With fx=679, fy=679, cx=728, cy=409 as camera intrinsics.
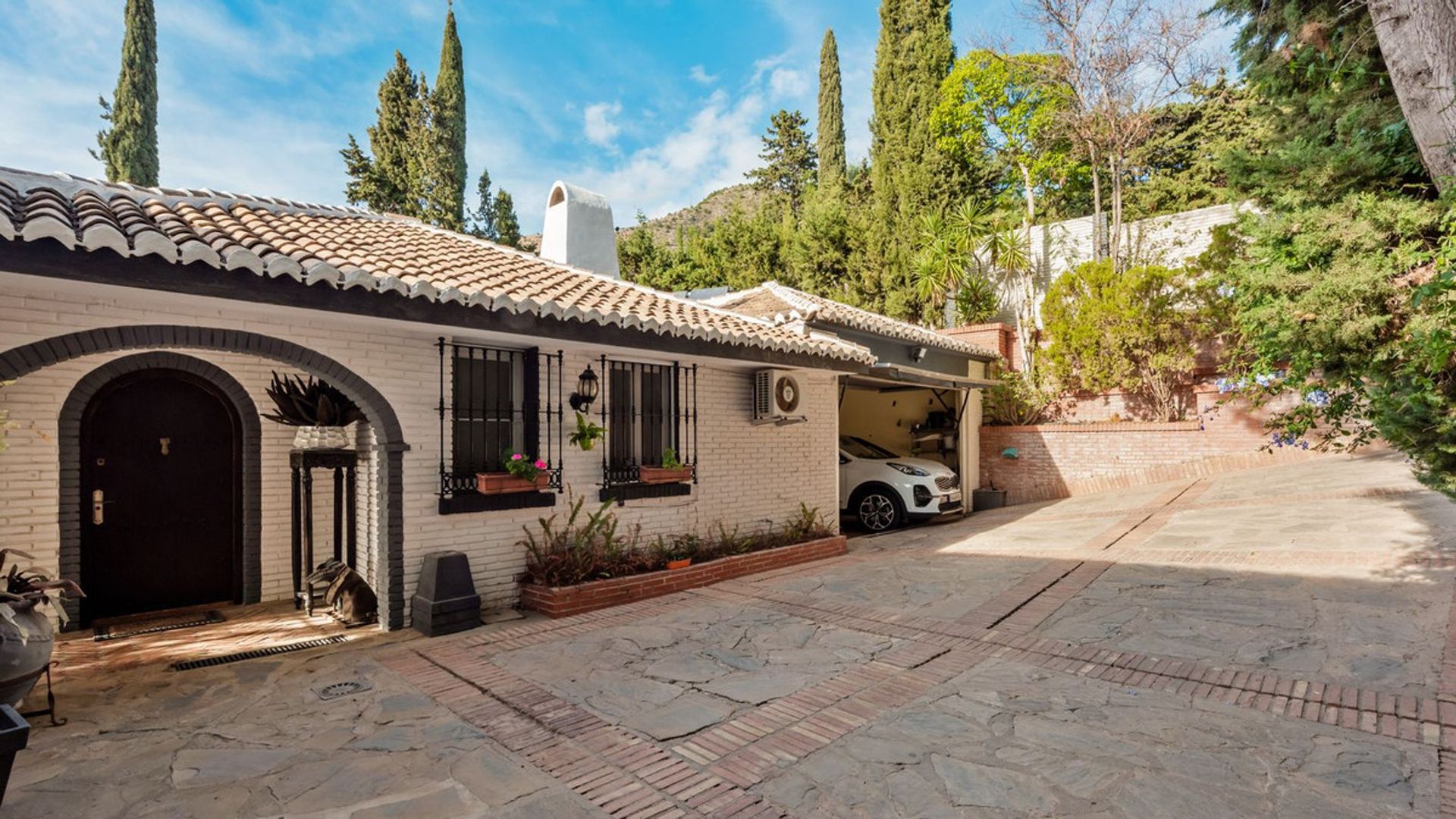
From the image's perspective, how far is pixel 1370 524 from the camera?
6.96 metres

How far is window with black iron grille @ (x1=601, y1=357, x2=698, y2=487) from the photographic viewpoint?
6.77 meters

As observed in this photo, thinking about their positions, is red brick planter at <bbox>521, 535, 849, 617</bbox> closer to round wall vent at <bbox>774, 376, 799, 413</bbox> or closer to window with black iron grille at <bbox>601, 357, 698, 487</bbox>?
window with black iron grille at <bbox>601, 357, 698, 487</bbox>

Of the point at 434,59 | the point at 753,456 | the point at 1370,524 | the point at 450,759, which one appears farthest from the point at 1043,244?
the point at 434,59

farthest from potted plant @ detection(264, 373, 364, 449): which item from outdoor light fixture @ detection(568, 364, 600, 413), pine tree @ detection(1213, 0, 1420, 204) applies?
pine tree @ detection(1213, 0, 1420, 204)

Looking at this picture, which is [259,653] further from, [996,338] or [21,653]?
[996,338]

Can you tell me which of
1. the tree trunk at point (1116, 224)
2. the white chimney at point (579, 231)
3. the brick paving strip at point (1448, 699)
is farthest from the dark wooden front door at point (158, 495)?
the tree trunk at point (1116, 224)

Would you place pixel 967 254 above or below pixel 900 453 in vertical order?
above

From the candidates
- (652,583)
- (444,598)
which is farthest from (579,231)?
(444,598)

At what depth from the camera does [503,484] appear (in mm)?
5562

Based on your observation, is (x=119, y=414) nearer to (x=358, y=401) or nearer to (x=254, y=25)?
(x=358, y=401)

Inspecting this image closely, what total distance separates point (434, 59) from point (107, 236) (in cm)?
2460

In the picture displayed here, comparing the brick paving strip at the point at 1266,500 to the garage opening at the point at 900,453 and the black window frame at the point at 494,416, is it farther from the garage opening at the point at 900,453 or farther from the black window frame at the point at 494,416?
the black window frame at the point at 494,416

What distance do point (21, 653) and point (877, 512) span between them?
961cm

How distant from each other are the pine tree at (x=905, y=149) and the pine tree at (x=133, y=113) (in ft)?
73.3
